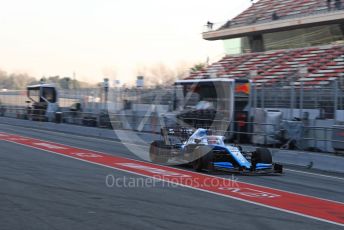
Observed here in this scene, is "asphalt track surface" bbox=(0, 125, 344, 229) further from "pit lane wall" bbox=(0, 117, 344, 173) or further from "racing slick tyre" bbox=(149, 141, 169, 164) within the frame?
"pit lane wall" bbox=(0, 117, 344, 173)

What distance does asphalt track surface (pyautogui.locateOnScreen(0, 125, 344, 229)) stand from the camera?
692 centimetres

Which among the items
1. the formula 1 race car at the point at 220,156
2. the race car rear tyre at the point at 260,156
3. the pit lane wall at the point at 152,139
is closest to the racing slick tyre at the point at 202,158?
the formula 1 race car at the point at 220,156

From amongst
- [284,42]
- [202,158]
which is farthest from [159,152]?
[284,42]

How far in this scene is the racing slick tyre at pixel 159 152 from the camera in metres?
14.3

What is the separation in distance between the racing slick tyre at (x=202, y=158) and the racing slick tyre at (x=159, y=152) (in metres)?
1.56

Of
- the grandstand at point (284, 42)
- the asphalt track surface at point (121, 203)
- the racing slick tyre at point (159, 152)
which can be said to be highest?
the grandstand at point (284, 42)

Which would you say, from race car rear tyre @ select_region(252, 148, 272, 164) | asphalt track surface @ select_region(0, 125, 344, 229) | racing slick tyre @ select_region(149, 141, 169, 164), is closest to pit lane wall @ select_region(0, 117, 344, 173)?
asphalt track surface @ select_region(0, 125, 344, 229)

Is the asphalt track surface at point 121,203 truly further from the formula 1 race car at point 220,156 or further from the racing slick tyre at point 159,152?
the racing slick tyre at point 159,152

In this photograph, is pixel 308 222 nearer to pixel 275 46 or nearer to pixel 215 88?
pixel 215 88

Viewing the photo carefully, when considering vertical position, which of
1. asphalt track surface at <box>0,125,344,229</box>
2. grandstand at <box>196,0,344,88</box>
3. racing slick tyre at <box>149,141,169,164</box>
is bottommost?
asphalt track surface at <box>0,125,344,229</box>

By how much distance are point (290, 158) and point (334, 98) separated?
3171 millimetres

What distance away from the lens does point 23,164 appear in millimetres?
13148

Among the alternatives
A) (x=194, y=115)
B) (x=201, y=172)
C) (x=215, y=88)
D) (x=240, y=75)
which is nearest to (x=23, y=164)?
(x=201, y=172)

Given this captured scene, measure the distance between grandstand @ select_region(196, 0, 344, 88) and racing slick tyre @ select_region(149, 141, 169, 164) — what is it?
51.7 ft
